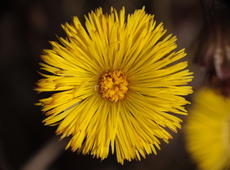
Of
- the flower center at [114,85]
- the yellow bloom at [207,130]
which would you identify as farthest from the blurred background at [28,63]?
the flower center at [114,85]

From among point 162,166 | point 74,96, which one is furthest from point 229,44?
point 162,166

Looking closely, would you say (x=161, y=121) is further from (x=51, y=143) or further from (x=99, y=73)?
(x=51, y=143)

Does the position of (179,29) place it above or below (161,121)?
above

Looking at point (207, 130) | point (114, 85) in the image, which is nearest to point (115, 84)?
point (114, 85)

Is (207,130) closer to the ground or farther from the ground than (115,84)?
closer to the ground

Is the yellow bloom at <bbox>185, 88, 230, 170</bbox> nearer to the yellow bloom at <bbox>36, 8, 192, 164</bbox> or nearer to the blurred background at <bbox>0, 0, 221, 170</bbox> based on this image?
the blurred background at <bbox>0, 0, 221, 170</bbox>

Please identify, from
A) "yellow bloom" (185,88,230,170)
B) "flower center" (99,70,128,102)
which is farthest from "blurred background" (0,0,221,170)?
"flower center" (99,70,128,102)

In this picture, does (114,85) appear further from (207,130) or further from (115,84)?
(207,130)
